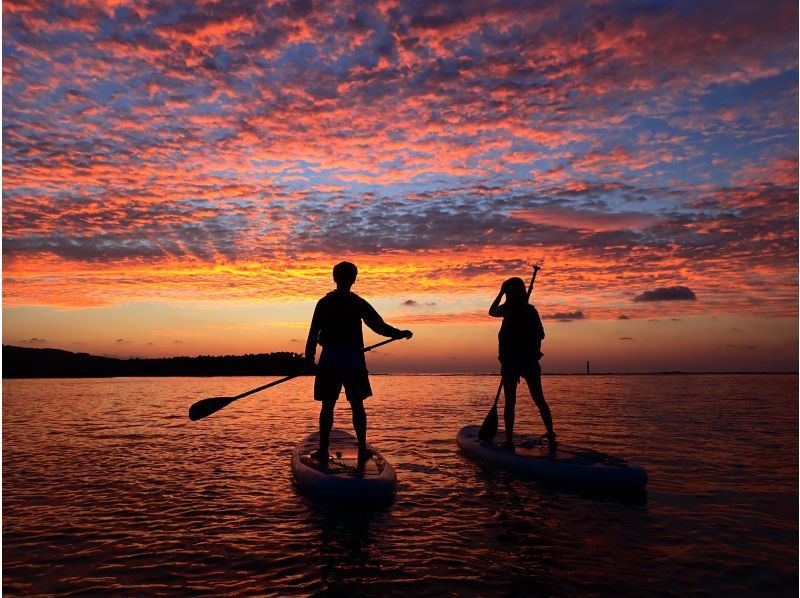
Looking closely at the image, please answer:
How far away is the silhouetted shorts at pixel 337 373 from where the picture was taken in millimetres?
8055

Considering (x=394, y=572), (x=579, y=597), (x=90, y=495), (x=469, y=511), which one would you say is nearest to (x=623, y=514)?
(x=469, y=511)

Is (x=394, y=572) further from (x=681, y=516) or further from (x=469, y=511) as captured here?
(x=681, y=516)

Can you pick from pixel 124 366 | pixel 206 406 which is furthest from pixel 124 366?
pixel 206 406

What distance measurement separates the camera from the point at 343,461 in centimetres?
878

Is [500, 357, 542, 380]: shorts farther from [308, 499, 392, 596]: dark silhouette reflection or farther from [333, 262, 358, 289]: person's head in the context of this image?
[308, 499, 392, 596]: dark silhouette reflection

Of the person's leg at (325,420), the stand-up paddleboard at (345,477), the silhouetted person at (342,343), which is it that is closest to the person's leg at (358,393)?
the silhouetted person at (342,343)

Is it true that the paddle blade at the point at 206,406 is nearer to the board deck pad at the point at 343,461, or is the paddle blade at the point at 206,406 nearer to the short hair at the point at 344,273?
the board deck pad at the point at 343,461

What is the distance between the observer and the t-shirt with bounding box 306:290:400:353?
318 inches

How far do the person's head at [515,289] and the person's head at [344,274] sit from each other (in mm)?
3023

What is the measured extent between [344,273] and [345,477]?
2.88m

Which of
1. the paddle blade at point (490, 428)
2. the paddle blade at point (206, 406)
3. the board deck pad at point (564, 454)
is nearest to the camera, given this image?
the board deck pad at point (564, 454)

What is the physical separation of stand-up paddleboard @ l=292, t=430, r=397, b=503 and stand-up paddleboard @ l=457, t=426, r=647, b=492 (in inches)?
95.7

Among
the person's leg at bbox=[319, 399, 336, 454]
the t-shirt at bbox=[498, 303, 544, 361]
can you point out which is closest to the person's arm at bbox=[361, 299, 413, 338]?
the person's leg at bbox=[319, 399, 336, 454]

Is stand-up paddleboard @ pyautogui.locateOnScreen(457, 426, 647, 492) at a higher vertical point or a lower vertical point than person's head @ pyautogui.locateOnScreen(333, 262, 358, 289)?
lower
